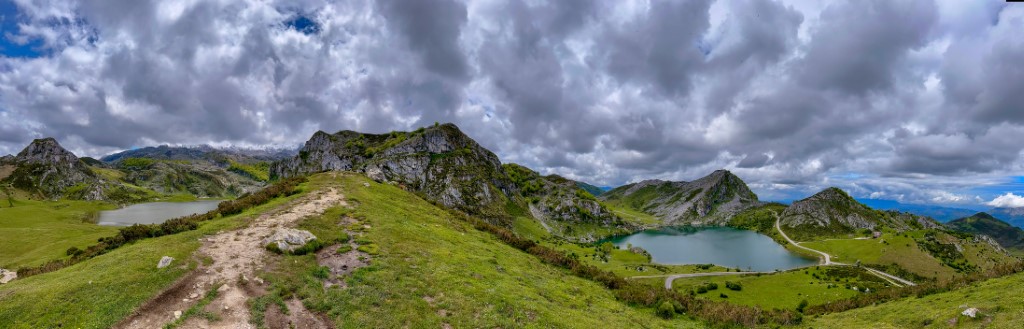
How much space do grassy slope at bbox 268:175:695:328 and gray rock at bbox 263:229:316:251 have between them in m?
1.72

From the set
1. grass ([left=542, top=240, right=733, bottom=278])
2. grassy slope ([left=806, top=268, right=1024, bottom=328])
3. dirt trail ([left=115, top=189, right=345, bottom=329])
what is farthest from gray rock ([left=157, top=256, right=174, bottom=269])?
grass ([left=542, top=240, right=733, bottom=278])

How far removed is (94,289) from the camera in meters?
17.8

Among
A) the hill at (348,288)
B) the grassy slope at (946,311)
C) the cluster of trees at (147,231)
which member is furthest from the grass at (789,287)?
the cluster of trees at (147,231)

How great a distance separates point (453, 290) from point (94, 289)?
54.4 ft

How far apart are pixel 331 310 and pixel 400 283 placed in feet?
14.1

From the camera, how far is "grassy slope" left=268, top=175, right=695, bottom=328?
19688mm

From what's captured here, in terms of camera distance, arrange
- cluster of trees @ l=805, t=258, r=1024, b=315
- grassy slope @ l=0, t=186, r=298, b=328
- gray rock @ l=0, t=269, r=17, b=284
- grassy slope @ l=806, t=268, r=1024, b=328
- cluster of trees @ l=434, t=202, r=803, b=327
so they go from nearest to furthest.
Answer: grassy slope @ l=0, t=186, r=298, b=328
grassy slope @ l=806, t=268, r=1024, b=328
gray rock @ l=0, t=269, r=17, b=284
cluster of trees @ l=434, t=202, r=803, b=327
cluster of trees @ l=805, t=258, r=1024, b=315

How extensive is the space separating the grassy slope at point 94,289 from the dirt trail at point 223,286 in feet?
2.21

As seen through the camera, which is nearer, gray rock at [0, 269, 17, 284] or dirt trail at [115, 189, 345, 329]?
dirt trail at [115, 189, 345, 329]

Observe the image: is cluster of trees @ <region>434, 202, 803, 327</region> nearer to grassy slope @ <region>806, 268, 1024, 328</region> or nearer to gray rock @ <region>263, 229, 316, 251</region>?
grassy slope @ <region>806, 268, 1024, 328</region>

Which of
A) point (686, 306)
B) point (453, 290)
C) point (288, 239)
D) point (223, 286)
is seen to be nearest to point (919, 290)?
point (686, 306)

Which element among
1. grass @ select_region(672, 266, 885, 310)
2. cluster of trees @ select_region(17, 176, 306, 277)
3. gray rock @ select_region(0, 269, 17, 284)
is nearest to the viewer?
gray rock @ select_region(0, 269, 17, 284)

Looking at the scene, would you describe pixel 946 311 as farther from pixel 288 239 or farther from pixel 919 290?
pixel 288 239

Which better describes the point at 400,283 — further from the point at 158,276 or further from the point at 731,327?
the point at 731,327
